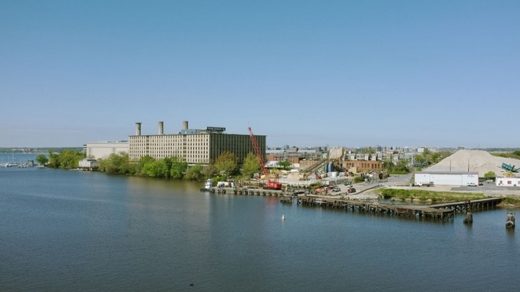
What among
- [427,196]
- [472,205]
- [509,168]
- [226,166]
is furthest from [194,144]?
[472,205]

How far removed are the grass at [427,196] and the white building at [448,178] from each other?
7.08 metres

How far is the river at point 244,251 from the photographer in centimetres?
2266

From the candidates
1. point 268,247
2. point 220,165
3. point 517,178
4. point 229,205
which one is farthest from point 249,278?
point 220,165

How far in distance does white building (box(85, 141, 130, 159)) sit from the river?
257 ft

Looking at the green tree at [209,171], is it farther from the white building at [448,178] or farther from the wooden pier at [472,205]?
the wooden pier at [472,205]

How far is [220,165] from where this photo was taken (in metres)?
81.4

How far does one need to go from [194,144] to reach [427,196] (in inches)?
2246

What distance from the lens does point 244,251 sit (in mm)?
28109

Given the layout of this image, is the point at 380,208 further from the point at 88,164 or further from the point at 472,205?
the point at 88,164

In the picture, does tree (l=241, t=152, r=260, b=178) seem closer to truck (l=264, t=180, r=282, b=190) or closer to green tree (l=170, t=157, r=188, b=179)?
green tree (l=170, t=157, r=188, b=179)

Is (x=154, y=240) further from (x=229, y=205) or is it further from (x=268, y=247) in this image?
(x=229, y=205)

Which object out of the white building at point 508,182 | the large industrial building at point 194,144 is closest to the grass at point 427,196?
the white building at point 508,182

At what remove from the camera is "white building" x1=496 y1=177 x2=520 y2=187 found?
55531mm

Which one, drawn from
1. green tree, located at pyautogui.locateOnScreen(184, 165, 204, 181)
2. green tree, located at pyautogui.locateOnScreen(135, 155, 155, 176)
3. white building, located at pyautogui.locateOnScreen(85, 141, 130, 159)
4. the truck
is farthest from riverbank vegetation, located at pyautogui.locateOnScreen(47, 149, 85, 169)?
the truck
